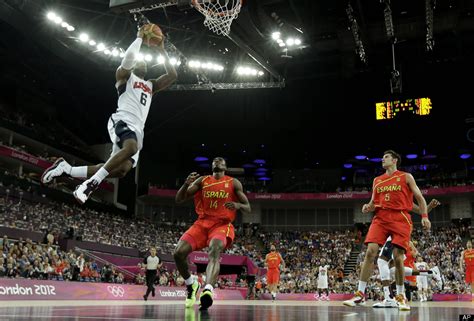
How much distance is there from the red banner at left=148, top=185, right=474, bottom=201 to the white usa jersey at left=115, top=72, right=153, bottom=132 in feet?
118

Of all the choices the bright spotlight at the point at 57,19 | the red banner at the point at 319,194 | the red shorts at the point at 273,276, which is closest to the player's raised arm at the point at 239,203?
the red shorts at the point at 273,276

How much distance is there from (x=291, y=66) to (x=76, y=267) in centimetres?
1966

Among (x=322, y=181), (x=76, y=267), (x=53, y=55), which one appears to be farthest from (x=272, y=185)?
(x=76, y=267)

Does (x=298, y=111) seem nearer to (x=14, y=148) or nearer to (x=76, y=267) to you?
(x=14, y=148)

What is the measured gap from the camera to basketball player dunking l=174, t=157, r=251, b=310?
6754mm

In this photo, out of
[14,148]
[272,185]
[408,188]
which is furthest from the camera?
[272,185]

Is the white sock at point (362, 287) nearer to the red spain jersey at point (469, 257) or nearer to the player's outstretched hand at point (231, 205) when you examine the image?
the player's outstretched hand at point (231, 205)

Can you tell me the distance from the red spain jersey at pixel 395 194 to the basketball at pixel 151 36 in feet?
13.5

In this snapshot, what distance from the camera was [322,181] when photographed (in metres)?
46.3

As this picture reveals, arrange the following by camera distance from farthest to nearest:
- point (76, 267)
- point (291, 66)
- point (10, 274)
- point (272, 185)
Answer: point (272, 185)
point (291, 66)
point (76, 267)
point (10, 274)

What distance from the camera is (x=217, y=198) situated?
7.03m

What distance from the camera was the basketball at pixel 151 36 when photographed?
609cm

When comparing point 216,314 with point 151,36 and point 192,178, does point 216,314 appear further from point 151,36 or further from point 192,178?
point 151,36

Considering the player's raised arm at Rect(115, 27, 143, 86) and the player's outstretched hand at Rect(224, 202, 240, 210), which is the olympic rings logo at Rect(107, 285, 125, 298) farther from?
Result: the player's raised arm at Rect(115, 27, 143, 86)
